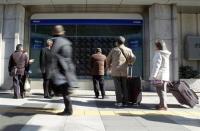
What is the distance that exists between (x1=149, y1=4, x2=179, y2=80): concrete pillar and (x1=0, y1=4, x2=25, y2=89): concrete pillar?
17.9 feet

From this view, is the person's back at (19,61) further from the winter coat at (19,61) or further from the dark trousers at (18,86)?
the dark trousers at (18,86)

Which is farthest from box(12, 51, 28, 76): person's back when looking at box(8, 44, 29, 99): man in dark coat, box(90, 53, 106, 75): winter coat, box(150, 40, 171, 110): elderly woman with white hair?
box(150, 40, 171, 110): elderly woman with white hair

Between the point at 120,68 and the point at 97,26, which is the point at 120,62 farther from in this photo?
the point at 97,26

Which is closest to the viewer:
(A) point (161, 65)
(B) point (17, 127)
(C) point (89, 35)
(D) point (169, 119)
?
(B) point (17, 127)

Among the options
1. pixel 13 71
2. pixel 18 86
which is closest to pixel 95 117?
pixel 18 86

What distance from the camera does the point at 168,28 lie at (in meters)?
15.6

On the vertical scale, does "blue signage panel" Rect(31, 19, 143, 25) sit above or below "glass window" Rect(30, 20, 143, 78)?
above

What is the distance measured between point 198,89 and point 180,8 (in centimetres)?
360

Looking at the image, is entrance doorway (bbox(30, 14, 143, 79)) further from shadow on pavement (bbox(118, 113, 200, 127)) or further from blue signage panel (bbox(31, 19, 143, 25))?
shadow on pavement (bbox(118, 113, 200, 127))

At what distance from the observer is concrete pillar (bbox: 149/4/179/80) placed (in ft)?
50.9

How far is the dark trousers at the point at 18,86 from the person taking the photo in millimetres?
12094

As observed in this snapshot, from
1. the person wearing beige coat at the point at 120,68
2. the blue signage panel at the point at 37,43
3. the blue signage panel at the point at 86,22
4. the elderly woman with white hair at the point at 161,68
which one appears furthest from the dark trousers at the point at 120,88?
the blue signage panel at the point at 37,43

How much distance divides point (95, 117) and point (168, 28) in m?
8.20

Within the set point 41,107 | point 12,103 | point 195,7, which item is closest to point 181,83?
point 41,107
